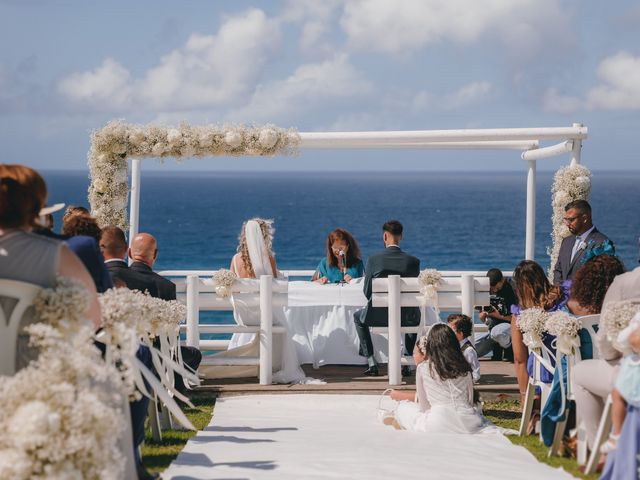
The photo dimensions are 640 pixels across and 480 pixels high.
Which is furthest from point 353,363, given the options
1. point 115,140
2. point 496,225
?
point 496,225

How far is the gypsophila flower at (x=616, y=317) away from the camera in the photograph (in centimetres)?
526

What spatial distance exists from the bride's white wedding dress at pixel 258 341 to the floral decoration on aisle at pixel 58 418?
5279mm

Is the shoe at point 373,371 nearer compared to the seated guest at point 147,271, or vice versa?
the seated guest at point 147,271

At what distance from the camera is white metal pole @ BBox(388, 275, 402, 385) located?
916cm

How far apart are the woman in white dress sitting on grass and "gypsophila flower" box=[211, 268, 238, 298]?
7.90 ft

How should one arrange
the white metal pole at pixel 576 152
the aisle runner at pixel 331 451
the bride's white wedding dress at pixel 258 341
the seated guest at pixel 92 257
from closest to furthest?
the seated guest at pixel 92 257 → the aisle runner at pixel 331 451 → the bride's white wedding dress at pixel 258 341 → the white metal pole at pixel 576 152

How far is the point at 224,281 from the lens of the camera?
9.28m

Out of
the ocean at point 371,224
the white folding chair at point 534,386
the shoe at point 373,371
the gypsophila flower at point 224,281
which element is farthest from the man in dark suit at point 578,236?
the ocean at point 371,224

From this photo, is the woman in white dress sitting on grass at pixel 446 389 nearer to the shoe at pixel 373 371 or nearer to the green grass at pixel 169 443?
the green grass at pixel 169 443

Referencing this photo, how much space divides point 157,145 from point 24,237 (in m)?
5.96

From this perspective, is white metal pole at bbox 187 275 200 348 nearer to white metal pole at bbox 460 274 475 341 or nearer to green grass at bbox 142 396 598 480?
green grass at bbox 142 396 598 480

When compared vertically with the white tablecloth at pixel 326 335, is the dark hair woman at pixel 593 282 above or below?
above

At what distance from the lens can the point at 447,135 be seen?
10.2m

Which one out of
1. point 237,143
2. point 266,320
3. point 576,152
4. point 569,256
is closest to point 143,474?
point 266,320
